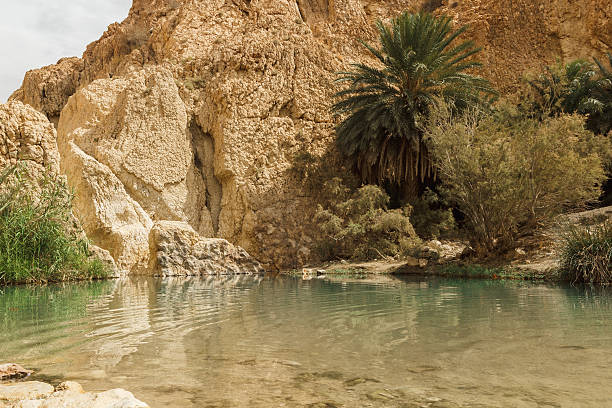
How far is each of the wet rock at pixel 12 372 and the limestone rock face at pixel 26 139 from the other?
30.4ft

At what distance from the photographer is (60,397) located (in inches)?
96.9

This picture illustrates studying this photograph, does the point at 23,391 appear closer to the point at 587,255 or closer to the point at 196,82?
the point at 587,255

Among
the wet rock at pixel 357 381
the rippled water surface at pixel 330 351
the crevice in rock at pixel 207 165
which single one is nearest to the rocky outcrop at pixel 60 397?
the rippled water surface at pixel 330 351

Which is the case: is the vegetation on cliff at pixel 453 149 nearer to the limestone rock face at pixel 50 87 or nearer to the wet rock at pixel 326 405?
the wet rock at pixel 326 405

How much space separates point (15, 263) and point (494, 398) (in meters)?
10.1

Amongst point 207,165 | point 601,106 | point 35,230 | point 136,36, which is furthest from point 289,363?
point 136,36

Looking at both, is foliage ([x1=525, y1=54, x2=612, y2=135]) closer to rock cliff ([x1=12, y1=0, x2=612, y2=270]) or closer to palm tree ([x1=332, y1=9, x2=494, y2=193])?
palm tree ([x1=332, y1=9, x2=494, y2=193])

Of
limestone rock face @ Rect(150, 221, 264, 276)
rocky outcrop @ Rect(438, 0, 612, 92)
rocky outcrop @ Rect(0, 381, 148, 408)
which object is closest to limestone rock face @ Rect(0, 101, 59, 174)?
limestone rock face @ Rect(150, 221, 264, 276)

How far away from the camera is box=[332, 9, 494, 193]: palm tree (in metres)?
17.6

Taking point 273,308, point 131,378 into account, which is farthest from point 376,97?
point 131,378

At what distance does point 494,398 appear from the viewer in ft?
8.73

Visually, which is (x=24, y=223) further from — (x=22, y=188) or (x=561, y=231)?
(x=561, y=231)

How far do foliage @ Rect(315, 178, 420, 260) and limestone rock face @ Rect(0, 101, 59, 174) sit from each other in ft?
31.3

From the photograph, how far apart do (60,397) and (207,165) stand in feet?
68.3
